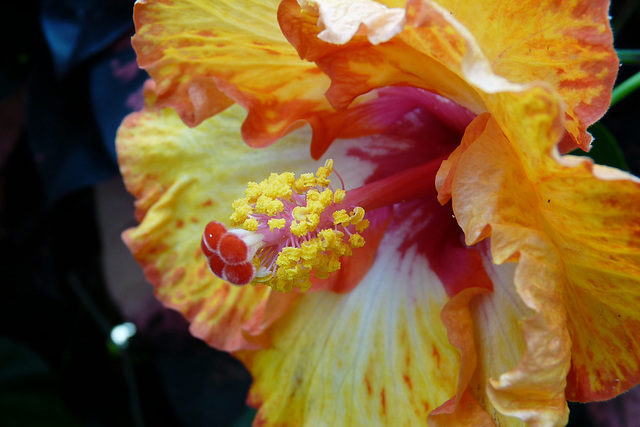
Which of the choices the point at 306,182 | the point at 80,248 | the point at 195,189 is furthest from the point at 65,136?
the point at 306,182

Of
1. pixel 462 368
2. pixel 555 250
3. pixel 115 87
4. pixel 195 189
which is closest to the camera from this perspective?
pixel 555 250

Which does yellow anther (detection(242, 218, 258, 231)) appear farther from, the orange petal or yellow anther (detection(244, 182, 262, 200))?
the orange petal

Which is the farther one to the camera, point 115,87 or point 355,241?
point 115,87

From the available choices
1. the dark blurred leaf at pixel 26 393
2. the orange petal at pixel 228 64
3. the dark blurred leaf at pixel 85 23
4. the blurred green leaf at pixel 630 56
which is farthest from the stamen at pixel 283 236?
the dark blurred leaf at pixel 26 393

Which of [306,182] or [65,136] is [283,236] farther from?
[65,136]

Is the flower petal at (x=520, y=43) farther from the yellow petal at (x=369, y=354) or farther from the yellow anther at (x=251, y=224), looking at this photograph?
the yellow petal at (x=369, y=354)

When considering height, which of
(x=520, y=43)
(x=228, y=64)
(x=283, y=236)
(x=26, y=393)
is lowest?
(x=26, y=393)

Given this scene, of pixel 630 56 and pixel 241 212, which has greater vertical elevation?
pixel 630 56
